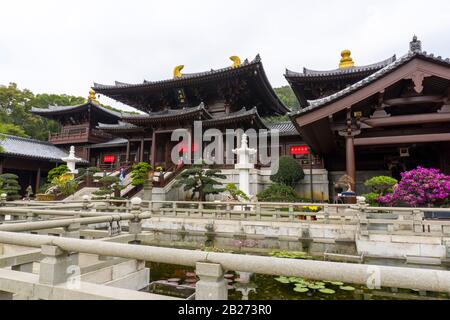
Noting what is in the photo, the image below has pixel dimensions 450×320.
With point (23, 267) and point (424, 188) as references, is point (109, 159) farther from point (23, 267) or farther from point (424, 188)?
point (424, 188)

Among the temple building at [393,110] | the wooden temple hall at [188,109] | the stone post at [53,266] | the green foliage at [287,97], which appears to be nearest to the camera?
the stone post at [53,266]

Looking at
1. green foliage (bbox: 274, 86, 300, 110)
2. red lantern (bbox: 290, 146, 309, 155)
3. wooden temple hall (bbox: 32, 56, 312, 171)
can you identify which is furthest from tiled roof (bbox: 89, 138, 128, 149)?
green foliage (bbox: 274, 86, 300, 110)

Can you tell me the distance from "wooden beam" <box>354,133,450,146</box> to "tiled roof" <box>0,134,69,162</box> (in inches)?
1062

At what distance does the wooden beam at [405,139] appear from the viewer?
10.0 m

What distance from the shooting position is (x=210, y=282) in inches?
91.5

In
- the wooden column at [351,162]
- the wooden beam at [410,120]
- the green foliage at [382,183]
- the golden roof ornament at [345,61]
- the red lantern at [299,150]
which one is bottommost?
the green foliage at [382,183]

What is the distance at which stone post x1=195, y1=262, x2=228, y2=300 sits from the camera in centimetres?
229

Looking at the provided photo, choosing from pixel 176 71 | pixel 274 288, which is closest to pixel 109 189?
pixel 176 71

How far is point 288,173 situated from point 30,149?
25931 millimetres

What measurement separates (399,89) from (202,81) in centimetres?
1391

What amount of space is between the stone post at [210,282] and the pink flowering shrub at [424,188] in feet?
27.2

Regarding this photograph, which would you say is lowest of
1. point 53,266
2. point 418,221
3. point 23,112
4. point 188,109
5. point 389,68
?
point 53,266

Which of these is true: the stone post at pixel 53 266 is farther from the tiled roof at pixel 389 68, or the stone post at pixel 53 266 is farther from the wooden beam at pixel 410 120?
the wooden beam at pixel 410 120

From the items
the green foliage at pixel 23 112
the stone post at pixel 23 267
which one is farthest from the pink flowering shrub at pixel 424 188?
the green foliage at pixel 23 112
